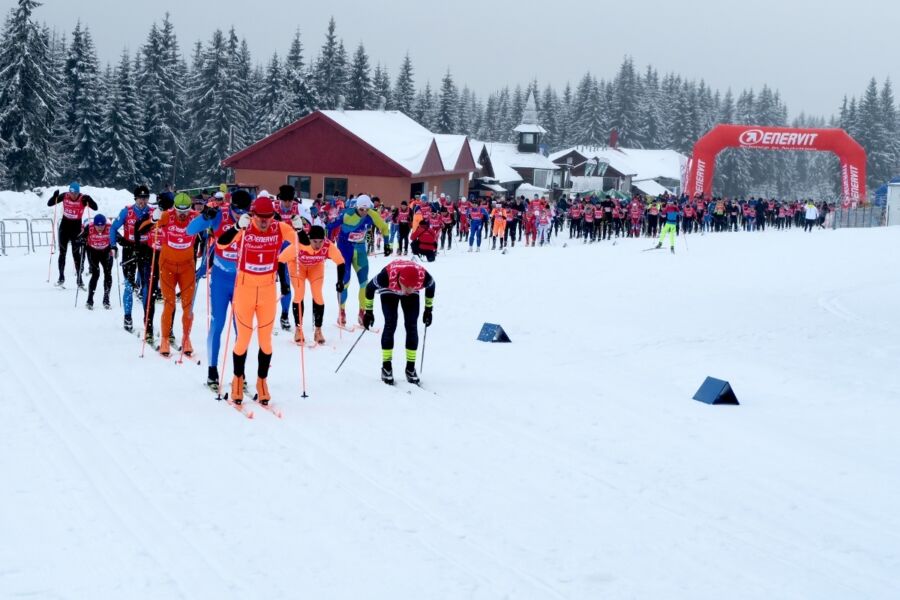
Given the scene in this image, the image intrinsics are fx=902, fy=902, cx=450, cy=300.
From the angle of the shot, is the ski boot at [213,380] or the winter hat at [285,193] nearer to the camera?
the ski boot at [213,380]

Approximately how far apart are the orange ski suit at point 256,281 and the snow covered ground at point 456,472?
757mm

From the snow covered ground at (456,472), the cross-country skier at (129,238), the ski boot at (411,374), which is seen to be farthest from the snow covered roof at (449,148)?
the ski boot at (411,374)

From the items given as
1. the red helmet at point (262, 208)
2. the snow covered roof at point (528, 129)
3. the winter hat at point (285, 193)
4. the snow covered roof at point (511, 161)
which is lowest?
the red helmet at point (262, 208)

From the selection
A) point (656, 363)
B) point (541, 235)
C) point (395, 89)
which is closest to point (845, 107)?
point (395, 89)

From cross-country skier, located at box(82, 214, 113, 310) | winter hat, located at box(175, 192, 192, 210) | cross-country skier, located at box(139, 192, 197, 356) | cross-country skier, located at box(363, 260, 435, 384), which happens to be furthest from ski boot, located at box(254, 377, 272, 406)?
cross-country skier, located at box(82, 214, 113, 310)

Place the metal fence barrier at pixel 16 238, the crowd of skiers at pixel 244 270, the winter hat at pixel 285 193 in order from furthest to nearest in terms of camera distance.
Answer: the metal fence barrier at pixel 16 238 < the winter hat at pixel 285 193 < the crowd of skiers at pixel 244 270

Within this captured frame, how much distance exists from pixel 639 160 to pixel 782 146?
165 feet

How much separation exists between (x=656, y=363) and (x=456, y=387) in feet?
12.3

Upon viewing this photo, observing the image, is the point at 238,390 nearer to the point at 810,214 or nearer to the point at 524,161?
the point at 810,214

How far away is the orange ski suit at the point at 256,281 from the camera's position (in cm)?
827

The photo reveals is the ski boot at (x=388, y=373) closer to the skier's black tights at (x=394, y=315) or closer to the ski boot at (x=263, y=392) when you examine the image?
the skier's black tights at (x=394, y=315)

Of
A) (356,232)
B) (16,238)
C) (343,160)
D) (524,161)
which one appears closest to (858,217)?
(343,160)

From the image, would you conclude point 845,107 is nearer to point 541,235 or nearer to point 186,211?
point 541,235

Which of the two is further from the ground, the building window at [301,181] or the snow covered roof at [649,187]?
the snow covered roof at [649,187]
